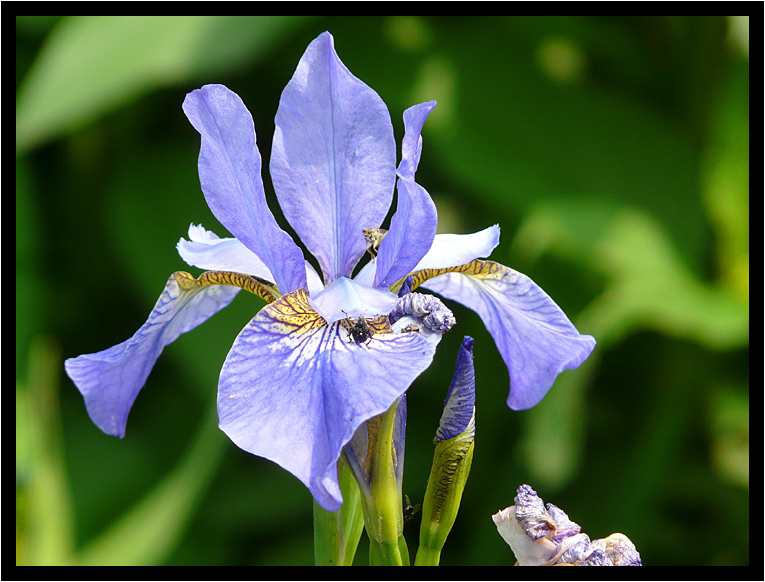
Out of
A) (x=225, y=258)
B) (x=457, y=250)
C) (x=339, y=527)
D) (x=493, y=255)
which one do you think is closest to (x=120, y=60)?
(x=493, y=255)

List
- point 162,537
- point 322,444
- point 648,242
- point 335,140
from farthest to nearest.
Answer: point 648,242 < point 162,537 < point 335,140 < point 322,444

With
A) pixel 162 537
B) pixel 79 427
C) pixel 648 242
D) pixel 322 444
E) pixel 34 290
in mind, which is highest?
pixel 648 242

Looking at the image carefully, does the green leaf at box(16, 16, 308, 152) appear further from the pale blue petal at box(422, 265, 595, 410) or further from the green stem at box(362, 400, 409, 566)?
the green stem at box(362, 400, 409, 566)

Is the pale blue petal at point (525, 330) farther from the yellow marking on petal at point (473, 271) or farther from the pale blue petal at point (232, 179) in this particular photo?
the pale blue petal at point (232, 179)

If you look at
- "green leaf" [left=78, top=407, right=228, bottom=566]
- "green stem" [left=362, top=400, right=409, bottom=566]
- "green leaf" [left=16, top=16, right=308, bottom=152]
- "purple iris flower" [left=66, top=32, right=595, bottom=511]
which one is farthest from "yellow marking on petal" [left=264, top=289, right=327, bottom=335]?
"green leaf" [left=16, top=16, right=308, bottom=152]

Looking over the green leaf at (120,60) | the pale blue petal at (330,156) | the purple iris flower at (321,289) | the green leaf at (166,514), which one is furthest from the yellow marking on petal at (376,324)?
the green leaf at (120,60)

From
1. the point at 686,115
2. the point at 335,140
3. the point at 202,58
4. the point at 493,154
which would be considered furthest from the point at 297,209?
the point at 686,115

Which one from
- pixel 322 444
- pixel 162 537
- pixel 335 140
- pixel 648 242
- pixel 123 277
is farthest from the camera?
pixel 123 277

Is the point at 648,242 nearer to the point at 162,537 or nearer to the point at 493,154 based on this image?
the point at 493,154
